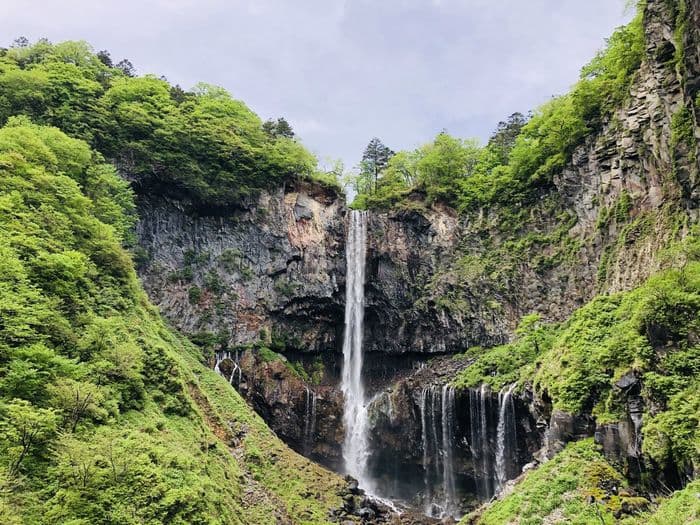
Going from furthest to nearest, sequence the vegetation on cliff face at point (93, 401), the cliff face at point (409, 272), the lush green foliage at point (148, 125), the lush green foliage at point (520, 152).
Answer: the lush green foliage at point (148, 125), the lush green foliage at point (520, 152), the cliff face at point (409, 272), the vegetation on cliff face at point (93, 401)

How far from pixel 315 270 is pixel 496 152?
2025cm

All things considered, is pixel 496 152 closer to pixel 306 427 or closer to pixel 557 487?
pixel 306 427

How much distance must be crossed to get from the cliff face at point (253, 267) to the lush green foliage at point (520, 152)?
7652mm

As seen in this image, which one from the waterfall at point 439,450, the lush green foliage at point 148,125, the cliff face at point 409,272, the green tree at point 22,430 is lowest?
the waterfall at point 439,450

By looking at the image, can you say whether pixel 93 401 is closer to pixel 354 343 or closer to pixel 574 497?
pixel 574 497

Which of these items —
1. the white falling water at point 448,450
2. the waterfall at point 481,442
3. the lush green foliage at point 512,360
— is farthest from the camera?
the white falling water at point 448,450

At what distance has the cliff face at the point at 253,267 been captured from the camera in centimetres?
3175

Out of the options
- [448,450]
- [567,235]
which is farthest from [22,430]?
[567,235]

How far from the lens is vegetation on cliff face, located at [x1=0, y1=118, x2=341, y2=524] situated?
962cm

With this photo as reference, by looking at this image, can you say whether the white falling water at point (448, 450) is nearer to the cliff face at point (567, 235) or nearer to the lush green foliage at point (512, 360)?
the lush green foliage at point (512, 360)

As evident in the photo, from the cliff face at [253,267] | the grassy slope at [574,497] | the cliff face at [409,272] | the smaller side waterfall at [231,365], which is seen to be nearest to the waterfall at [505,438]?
the cliff face at [409,272]

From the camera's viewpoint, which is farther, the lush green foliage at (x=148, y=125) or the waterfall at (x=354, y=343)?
the waterfall at (x=354, y=343)

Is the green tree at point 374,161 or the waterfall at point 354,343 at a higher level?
the green tree at point 374,161

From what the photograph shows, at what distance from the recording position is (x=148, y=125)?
30797 millimetres
